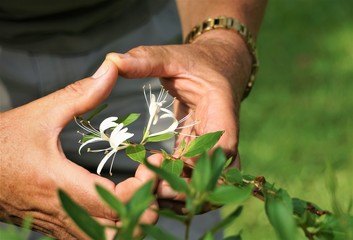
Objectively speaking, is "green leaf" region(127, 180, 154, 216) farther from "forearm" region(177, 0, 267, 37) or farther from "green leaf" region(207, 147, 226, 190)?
"forearm" region(177, 0, 267, 37)

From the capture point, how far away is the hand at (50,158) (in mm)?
1336

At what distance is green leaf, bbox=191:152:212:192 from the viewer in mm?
583

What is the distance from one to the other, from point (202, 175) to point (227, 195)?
4cm

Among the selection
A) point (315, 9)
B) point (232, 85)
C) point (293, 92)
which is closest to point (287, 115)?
point (293, 92)

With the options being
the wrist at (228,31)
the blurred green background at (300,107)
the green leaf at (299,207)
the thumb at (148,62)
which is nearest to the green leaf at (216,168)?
the green leaf at (299,207)

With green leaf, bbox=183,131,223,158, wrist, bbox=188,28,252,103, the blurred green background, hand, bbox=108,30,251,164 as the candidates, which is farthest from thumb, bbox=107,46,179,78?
the blurred green background

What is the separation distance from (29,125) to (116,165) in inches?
22.3

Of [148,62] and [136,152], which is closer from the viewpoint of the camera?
[136,152]

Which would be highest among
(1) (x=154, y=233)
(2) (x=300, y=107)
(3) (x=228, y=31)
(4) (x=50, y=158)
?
(1) (x=154, y=233)

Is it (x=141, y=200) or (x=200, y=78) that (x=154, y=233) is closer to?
(x=141, y=200)

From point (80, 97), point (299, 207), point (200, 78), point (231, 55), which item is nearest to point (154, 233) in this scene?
point (299, 207)

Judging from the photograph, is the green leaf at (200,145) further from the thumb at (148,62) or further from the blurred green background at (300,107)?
the blurred green background at (300,107)

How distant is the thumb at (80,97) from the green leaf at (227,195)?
0.76m

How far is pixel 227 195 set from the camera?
620 mm
